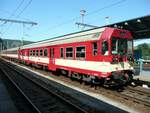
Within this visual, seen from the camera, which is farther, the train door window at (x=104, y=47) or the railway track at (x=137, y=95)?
the train door window at (x=104, y=47)

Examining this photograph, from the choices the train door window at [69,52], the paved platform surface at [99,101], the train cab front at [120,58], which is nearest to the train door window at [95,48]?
the train cab front at [120,58]

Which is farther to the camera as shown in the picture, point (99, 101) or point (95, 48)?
point (95, 48)

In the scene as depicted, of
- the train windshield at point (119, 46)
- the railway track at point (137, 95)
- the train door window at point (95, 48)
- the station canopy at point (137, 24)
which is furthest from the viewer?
the station canopy at point (137, 24)

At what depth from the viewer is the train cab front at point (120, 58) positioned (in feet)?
45.1

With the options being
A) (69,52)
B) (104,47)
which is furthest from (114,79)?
(69,52)

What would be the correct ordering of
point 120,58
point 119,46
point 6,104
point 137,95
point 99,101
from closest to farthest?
point 6,104 < point 99,101 < point 137,95 < point 120,58 < point 119,46

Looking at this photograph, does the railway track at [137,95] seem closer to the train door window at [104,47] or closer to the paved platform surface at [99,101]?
the paved platform surface at [99,101]

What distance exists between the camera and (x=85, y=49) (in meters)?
15.6

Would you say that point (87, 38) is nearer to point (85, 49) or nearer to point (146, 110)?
point (85, 49)

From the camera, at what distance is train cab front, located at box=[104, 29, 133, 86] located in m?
13.7

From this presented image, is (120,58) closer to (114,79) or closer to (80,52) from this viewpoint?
(114,79)

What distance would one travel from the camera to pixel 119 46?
567 inches

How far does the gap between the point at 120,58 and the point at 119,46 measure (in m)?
0.74

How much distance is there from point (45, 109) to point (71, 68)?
7.41 metres
